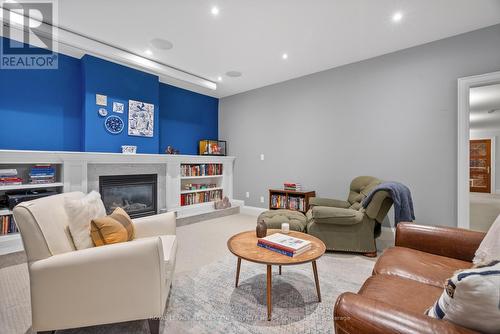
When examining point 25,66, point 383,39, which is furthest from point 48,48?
point 383,39

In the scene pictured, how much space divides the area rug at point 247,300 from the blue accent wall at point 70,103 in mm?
1749

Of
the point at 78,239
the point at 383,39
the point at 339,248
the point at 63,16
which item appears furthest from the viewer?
the point at 383,39

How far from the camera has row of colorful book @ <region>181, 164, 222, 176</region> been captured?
462cm

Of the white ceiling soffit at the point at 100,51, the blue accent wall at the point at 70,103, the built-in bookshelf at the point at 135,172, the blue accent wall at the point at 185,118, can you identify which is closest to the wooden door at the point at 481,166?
the built-in bookshelf at the point at 135,172

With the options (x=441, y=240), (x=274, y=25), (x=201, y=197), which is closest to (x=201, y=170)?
(x=201, y=197)

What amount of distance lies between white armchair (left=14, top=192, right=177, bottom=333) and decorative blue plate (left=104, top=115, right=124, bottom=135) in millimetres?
2439

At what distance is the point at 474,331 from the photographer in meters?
0.73

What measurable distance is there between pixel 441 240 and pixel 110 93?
4.31m

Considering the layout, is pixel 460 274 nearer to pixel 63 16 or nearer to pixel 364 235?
pixel 364 235

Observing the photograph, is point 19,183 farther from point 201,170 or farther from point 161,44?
point 201,170

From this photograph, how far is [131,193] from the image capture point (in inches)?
154

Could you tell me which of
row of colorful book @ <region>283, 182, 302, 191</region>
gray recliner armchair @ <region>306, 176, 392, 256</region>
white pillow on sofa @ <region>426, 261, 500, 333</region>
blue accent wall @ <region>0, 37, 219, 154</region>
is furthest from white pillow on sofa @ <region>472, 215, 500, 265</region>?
blue accent wall @ <region>0, 37, 219, 154</region>

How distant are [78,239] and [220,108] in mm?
4534

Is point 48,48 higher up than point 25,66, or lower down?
higher up
